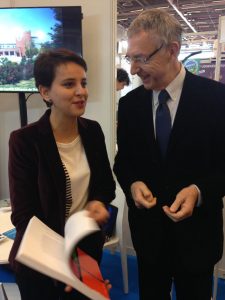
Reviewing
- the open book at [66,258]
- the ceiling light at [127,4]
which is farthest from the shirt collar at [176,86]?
the ceiling light at [127,4]

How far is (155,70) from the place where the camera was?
118cm

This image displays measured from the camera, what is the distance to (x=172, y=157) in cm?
117

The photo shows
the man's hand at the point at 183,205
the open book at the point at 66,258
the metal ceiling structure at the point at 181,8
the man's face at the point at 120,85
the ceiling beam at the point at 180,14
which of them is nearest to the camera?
the open book at the point at 66,258

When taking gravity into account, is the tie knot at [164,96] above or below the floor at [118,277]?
above

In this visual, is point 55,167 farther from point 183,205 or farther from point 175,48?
point 175,48

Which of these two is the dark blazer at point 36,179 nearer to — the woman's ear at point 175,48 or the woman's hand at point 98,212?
the woman's hand at point 98,212

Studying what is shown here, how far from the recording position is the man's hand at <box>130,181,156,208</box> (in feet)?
3.77

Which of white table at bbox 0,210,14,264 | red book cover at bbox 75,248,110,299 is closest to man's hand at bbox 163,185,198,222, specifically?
red book cover at bbox 75,248,110,299

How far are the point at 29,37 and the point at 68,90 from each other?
5.34 ft

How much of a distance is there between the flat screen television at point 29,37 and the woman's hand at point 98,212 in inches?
63.9

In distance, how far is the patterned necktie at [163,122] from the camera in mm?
1200

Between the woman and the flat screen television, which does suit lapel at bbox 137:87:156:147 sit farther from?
the flat screen television

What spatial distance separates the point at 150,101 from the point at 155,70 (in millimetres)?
140

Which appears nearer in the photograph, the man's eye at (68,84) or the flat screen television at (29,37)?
the man's eye at (68,84)
